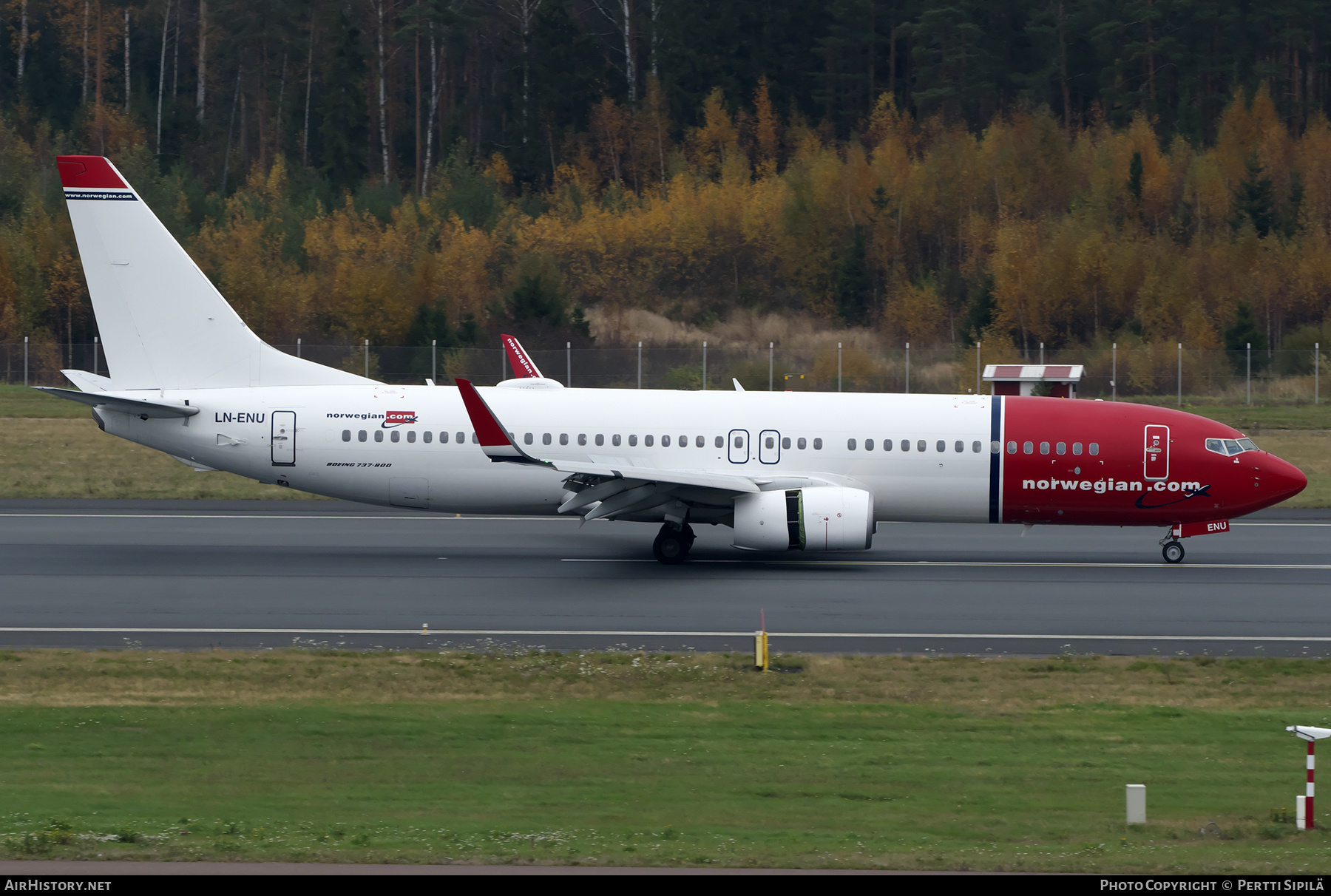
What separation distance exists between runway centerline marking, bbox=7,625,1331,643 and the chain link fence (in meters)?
33.2

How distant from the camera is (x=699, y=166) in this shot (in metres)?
87.8

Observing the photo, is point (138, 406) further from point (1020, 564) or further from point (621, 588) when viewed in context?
point (1020, 564)

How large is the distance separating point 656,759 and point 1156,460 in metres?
14.8

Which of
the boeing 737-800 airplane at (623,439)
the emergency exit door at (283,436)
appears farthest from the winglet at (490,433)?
the emergency exit door at (283,436)

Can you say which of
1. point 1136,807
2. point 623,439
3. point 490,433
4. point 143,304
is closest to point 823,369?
point 623,439

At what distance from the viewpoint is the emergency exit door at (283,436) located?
2505 cm

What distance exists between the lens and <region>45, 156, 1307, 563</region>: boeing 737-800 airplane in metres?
24.6

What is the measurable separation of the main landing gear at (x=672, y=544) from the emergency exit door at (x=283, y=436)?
6679mm

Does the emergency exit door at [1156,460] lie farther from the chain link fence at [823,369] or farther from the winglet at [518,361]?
the chain link fence at [823,369]

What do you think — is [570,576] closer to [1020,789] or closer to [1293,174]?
[1020,789]

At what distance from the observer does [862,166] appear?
78.9 m

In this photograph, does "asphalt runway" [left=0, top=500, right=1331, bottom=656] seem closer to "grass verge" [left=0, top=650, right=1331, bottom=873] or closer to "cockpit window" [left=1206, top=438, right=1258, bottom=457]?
"grass verge" [left=0, top=650, right=1331, bottom=873]

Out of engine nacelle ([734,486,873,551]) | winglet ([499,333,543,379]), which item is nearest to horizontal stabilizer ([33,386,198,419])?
winglet ([499,333,543,379])

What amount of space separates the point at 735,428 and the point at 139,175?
2489 inches
